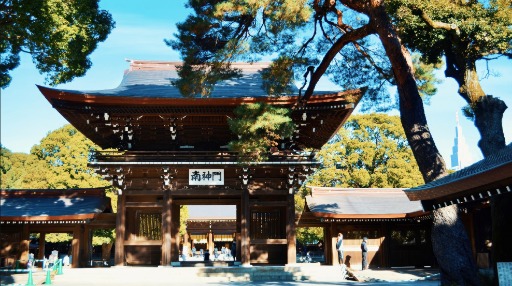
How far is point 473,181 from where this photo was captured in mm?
7785

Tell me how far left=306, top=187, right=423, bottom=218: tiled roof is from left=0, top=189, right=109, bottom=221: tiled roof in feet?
29.1

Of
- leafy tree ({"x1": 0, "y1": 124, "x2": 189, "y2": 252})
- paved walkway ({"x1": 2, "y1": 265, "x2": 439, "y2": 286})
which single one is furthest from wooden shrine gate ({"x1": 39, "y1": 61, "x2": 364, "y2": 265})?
leafy tree ({"x1": 0, "y1": 124, "x2": 189, "y2": 252})

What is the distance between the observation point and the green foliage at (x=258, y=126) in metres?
11.6

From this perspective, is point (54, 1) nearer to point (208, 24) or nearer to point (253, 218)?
point (208, 24)

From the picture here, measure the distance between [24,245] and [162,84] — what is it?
830 cm

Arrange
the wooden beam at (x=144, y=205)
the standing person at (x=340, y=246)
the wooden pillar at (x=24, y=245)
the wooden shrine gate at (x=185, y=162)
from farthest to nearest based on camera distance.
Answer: the wooden pillar at (x=24, y=245) < the standing person at (x=340, y=246) < the wooden beam at (x=144, y=205) < the wooden shrine gate at (x=185, y=162)

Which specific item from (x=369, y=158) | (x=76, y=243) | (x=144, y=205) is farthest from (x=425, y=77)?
(x=369, y=158)

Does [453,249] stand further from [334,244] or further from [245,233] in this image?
[334,244]

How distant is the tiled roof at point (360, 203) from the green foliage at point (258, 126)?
26.6ft

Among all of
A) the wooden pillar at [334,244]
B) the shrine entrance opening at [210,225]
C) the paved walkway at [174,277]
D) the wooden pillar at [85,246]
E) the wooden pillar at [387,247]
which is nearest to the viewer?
A: the paved walkway at [174,277]

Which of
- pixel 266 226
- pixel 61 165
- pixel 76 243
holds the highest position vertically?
pixel 61 165

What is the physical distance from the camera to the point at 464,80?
11852 mm

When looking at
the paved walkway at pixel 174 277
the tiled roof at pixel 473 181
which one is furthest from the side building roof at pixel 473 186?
the paved walkway at pixel 174 277

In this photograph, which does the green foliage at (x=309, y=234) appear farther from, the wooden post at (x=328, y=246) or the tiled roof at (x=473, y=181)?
the tiled roof at (x=473, y=181)
